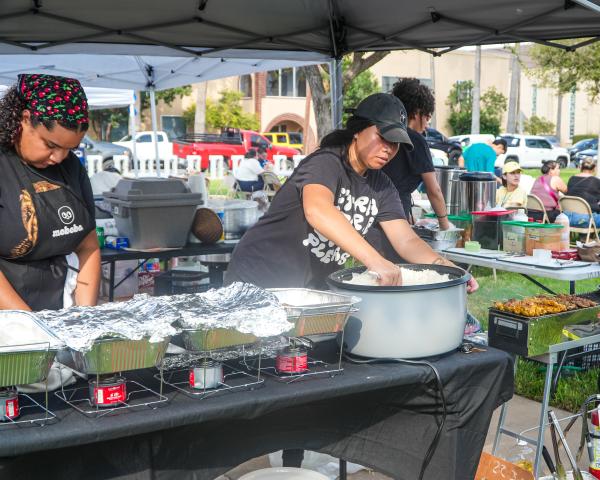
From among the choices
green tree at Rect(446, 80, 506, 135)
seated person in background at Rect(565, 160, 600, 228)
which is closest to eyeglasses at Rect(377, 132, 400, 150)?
seated person in background at Rect(565, 160, 600, 228)

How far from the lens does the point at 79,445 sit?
1.62 metres

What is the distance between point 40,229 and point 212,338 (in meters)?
0.82

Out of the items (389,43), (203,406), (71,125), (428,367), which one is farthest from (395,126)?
(389,43)

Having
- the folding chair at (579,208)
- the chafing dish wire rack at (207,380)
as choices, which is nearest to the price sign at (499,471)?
the chafing dish wire rack at (207,380)

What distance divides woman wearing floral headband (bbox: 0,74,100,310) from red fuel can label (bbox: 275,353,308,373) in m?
0.83

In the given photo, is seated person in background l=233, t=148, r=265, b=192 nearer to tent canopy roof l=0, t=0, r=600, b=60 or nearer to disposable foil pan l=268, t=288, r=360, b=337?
tent canopy roof l=0, t=0, r=600, b=60

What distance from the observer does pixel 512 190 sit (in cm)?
862

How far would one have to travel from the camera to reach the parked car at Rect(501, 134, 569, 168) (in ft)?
95.6

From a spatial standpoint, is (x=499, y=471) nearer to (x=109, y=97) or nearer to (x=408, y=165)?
(x=408, y=165)

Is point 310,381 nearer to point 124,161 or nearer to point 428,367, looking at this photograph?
point 428,367

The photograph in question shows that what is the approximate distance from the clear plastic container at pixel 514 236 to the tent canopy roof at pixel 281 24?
3.66 feet

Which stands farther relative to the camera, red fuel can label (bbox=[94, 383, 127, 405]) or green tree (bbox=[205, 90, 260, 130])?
green tree (bbox=[205, 90, 260, 130])

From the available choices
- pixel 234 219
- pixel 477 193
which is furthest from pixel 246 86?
pixel 234 219

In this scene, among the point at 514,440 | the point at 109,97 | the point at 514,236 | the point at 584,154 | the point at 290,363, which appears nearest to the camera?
the point at 290,363
